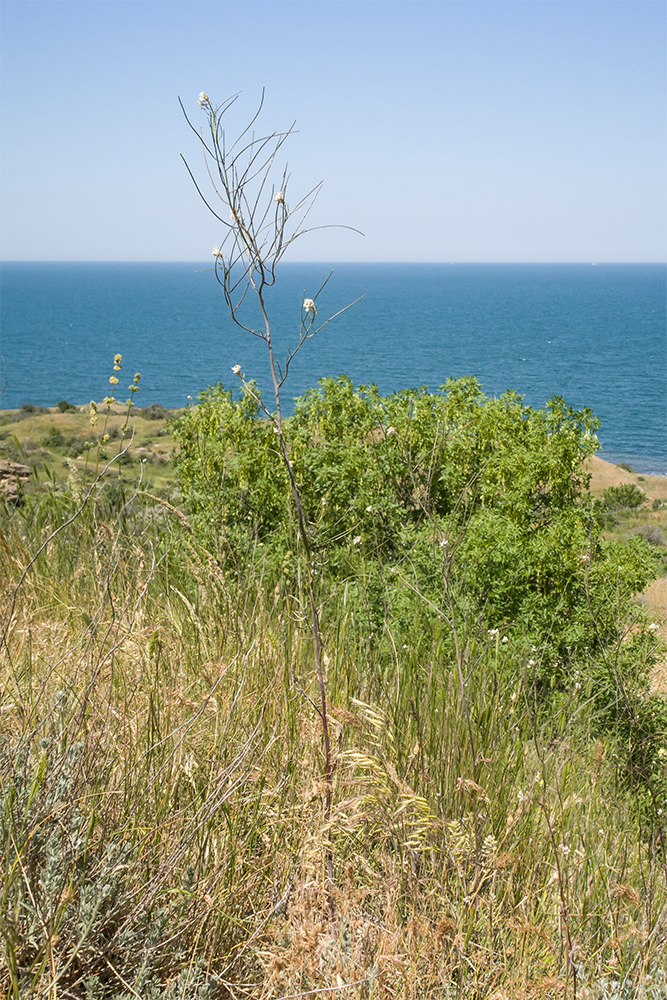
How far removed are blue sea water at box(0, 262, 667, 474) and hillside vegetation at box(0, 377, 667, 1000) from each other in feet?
61.7

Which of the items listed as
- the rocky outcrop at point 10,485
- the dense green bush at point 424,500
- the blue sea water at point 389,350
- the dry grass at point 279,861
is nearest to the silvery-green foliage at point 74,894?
the dry grass at point 279,861

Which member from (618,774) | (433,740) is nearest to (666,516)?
(618,774)

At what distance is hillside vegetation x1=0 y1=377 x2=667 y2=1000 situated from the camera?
163cm

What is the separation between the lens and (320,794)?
178 cm

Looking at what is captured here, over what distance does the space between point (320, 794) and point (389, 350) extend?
8596cm

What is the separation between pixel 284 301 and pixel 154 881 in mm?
156817

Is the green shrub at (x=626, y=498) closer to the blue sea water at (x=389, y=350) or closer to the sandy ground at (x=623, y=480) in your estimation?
the sandy ground at (x=623, y=480)

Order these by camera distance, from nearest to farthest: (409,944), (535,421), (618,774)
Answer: (409,944)
(618,774)
(535,421)

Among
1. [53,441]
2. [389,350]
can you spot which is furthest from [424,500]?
[389,350]

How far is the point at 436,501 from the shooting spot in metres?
5.52

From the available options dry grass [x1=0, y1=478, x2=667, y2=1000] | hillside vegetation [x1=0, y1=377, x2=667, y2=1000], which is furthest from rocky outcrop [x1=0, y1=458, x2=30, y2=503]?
dry grass [x1=0, y1=478, x2=667, y2=1000]

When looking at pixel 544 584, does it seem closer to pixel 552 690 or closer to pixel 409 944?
pixel 552 690

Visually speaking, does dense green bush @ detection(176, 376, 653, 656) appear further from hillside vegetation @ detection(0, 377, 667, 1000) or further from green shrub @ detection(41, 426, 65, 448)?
green shrub @ detection(41, 426, 65, 448)

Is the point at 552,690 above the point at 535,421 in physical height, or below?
below
